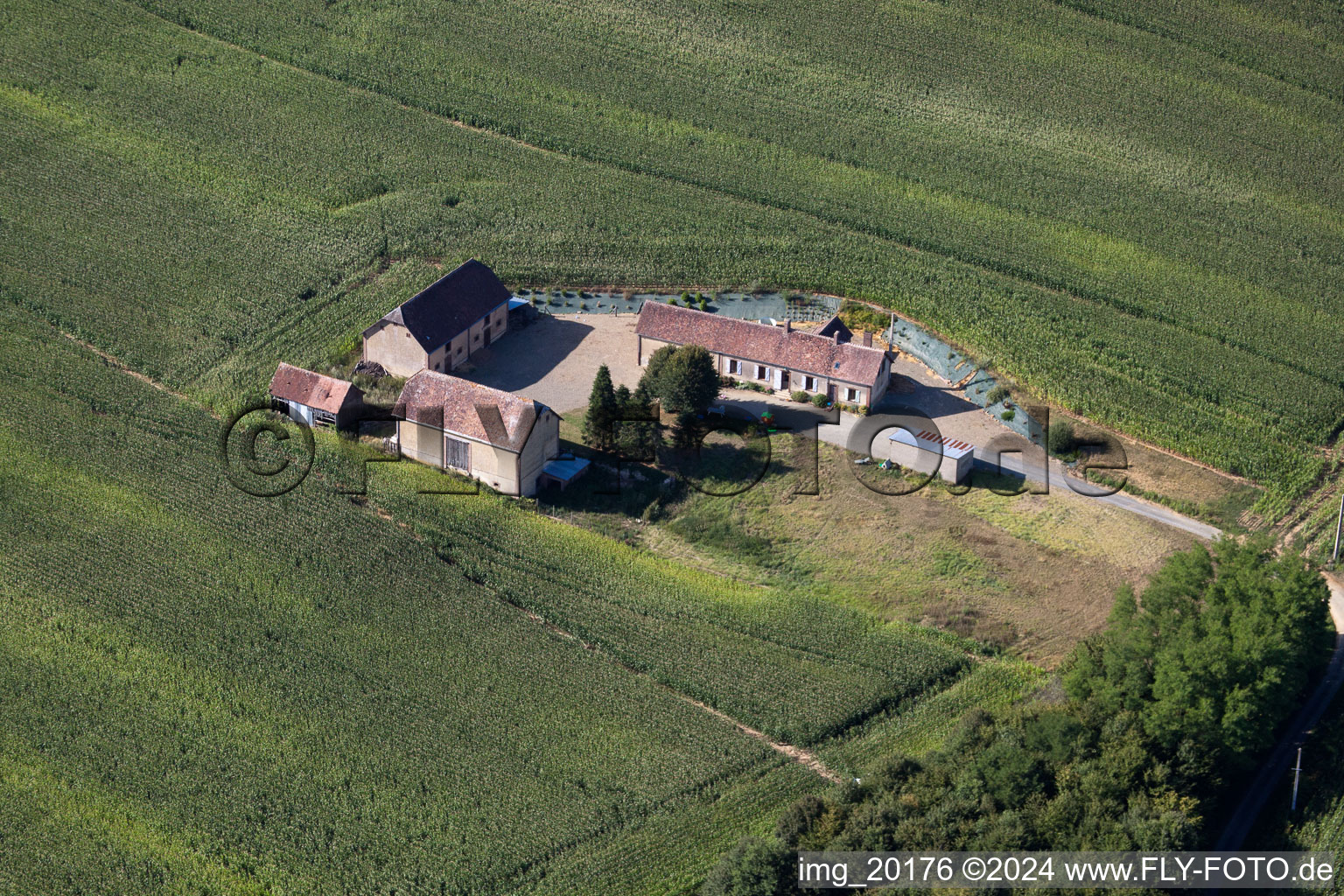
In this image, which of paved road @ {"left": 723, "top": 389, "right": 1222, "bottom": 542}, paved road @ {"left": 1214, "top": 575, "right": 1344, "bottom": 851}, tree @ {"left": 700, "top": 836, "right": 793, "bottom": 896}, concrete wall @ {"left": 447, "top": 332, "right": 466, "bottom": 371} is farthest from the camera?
concrete wall @ {"left": 447, "top": 332, "right": 466, "bottom": 371}

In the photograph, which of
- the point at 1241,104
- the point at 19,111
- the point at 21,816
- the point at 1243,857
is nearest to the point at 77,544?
the point at 21,816

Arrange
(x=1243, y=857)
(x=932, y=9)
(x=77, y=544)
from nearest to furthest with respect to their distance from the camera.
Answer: (x=1243, y=857), (x=77, y=544), (x=932, y=9)

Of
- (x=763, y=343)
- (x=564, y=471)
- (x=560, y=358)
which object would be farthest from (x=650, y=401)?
(x=560, y=358)

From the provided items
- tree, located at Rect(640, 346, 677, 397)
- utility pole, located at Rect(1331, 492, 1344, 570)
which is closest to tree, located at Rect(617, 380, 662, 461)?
tree, located at Rect(640, 346, 677, 397)

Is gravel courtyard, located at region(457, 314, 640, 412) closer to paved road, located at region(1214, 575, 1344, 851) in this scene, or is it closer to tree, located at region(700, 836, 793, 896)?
tree, located at region(700, 836, 793, 896)

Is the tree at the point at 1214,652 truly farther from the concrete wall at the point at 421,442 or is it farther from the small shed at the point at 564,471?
the concrete wall at the point at 421,442

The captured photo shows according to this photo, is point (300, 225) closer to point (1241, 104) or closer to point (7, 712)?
point (7, 712)
